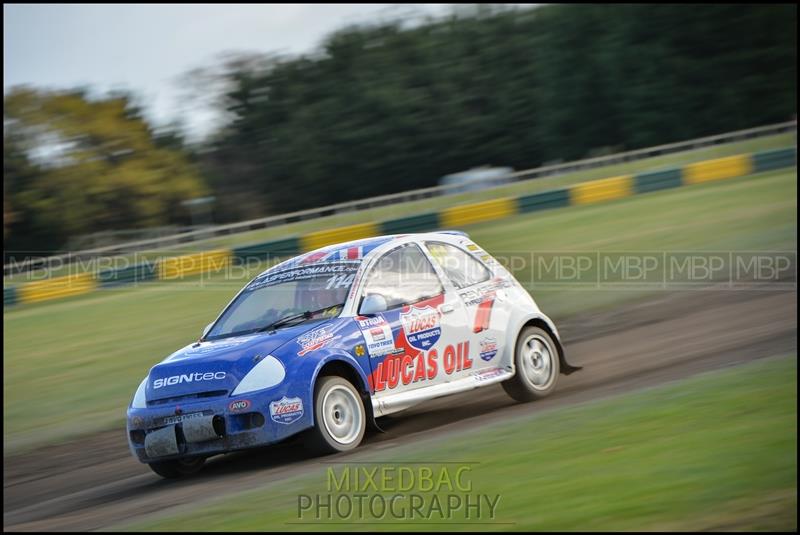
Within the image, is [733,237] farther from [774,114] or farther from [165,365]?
[774,114]

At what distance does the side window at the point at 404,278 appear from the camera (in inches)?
336

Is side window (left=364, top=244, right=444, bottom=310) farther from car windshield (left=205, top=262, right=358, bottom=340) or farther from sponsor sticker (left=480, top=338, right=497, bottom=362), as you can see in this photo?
sponsor sticker (left=480, top=338, right=497, bottom=362)

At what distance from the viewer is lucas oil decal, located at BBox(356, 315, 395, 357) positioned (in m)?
8.08

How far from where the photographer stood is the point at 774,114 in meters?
57.6

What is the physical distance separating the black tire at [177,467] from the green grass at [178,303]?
10.8ft

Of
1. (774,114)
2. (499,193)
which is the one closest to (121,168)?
(499,193)

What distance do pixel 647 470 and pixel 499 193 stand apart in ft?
87.8

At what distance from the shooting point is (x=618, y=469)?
586 cm

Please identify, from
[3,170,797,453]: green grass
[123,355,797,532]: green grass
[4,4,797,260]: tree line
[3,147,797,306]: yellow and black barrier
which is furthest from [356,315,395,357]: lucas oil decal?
[4,4,797,260]: tree line

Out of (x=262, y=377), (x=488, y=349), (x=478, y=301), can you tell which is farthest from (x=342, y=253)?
(x=262, y=377)

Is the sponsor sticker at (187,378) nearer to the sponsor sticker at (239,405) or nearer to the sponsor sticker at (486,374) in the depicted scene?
the sponsor sticker at (239,405)

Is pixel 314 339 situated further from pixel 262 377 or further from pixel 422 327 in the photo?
pixel 422 327

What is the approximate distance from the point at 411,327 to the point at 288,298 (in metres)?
1.00

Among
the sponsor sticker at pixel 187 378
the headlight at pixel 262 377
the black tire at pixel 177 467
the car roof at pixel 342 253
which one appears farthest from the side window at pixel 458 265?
the black tire at pixel 177 467
